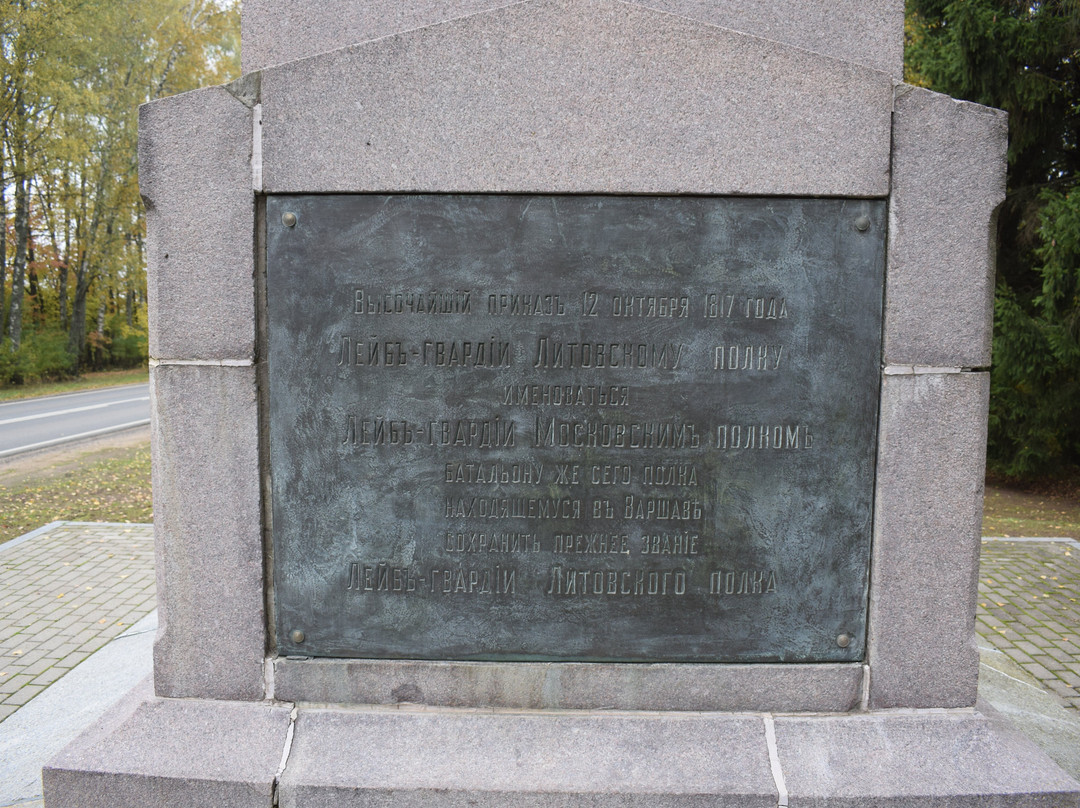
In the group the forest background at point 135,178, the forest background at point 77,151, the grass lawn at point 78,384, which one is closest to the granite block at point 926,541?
the forest background at point 135,178

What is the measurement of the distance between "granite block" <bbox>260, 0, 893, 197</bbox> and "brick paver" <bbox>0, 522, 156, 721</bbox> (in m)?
3.27

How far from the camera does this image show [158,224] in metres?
2.62

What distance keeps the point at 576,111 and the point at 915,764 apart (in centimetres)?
256

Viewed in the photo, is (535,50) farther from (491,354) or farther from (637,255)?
(491,354)

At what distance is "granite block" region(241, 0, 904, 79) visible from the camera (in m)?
2.91

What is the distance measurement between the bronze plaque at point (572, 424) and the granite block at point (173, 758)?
0.32 m

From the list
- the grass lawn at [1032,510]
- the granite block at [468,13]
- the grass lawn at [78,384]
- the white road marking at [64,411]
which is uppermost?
the granite block at [468,13]

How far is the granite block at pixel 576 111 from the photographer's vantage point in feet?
8.38

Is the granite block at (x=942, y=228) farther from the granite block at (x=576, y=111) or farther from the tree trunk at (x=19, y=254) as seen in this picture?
the tree trunk at (x=19, y=254)

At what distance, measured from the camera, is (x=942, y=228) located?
8.55 feet

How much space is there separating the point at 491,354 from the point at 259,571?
3.90 feet

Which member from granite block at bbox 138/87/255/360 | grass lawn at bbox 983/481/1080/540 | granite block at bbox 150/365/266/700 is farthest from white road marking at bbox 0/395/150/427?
grass lawn at bbox 983/481/1080/540

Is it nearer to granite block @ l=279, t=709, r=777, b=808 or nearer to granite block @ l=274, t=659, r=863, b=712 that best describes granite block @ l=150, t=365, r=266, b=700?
granite block @ l=274, t=659, r=863, b=712

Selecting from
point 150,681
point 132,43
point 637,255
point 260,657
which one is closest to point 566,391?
point 637,255
